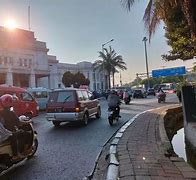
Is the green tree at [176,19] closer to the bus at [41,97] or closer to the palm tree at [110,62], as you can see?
the bus at [41,97]

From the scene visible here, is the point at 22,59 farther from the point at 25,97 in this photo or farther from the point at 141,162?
the point at 141,162

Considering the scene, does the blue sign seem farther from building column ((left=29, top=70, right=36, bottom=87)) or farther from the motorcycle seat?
the motorcycle seat

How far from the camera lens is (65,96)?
600 inches

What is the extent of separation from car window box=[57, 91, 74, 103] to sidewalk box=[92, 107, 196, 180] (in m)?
5.42

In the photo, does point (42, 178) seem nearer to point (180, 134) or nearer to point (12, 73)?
point (180, 134)

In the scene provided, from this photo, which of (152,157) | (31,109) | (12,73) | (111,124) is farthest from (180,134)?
(12,73)

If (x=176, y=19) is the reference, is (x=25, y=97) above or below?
below

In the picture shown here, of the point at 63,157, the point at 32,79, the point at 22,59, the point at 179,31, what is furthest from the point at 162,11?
the point at 22,59

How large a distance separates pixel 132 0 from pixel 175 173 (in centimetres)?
795

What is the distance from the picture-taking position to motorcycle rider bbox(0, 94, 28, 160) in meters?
6.98

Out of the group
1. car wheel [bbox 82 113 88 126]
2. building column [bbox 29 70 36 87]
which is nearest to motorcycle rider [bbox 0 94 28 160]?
car wheel [bbox 82 113 88 126]

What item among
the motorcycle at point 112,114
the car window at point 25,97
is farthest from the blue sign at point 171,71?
the motorcycle at point 112,114

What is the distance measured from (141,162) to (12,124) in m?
2.82

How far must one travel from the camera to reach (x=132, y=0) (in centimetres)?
1235
